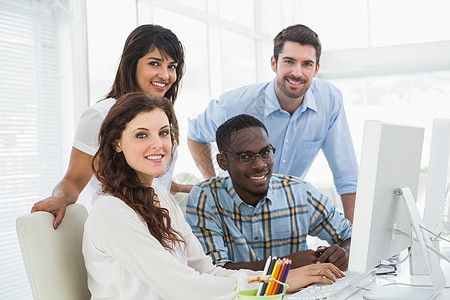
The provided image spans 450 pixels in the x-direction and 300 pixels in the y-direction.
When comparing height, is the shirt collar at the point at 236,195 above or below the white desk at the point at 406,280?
above

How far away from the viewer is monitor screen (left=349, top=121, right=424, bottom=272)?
111cm

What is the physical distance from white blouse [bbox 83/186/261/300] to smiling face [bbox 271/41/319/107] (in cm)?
121

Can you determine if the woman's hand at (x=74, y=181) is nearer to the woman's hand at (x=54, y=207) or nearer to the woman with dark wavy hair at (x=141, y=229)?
the woman's hand at (x=54, y=207)

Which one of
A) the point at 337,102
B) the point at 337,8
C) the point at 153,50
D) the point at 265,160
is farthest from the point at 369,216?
the point at 337,8

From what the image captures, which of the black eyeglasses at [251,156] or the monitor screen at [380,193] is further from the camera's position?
the black eyeglasses at [251,156]

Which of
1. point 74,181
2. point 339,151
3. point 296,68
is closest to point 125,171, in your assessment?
point 74,181

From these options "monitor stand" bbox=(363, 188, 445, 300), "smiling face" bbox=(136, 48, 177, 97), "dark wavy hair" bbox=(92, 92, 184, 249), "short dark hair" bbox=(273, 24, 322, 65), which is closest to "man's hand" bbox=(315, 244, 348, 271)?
"monitor stand" bbox=(363, 188, 445, 300)

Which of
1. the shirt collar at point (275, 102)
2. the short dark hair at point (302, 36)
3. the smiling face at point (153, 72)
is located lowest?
the shirt collar at point (275, 102)

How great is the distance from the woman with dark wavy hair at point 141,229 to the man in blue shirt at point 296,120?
0.98 metres

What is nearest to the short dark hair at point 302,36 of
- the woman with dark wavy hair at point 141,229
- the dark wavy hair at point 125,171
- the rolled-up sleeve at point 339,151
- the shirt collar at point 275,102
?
the shirt collar at point 275,102

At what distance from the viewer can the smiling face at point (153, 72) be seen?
176 cm


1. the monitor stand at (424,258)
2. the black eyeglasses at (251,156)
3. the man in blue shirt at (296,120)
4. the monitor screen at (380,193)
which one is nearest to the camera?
the monitor screen at (380,193)

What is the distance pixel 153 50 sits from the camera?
1.77 meters

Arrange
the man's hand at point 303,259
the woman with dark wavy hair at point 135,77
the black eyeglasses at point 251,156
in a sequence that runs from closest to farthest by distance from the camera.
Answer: the man's hand at point 303,259 < the woman with dark wavy hair at point 135,77 < the black eyeglasses at point 251,156
